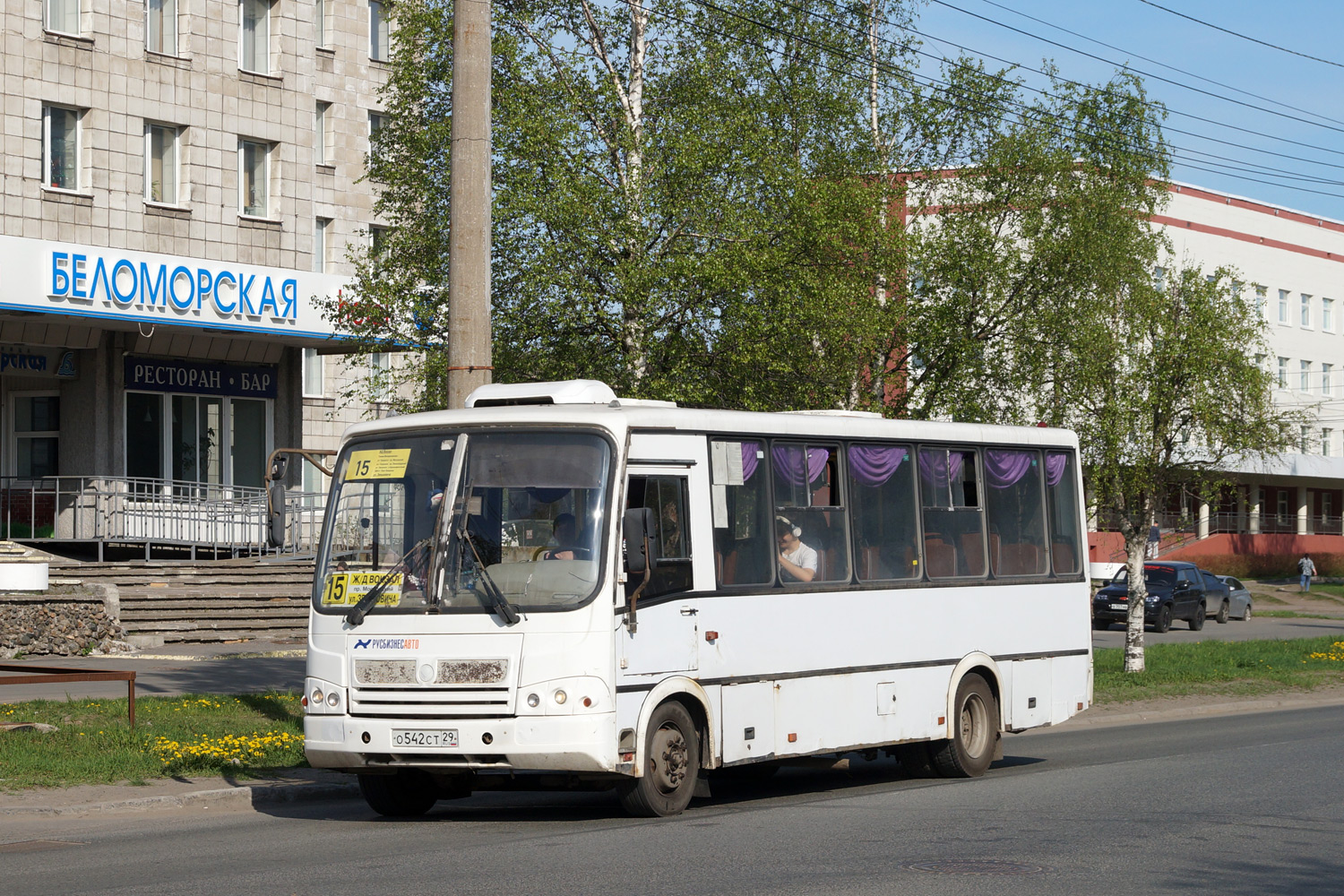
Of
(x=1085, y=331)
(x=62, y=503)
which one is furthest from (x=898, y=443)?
(x=62, y=503)

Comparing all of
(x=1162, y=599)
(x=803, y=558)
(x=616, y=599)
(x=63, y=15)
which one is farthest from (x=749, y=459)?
(x=1162, y=599)

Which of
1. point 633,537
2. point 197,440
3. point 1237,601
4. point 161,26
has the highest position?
point 161,26

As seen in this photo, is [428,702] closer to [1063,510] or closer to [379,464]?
[379,464]

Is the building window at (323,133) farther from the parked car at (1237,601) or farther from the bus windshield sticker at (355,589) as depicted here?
the bus windshield sticker at (355,589)

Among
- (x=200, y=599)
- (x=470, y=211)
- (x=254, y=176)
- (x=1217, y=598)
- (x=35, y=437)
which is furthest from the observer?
(x=1217, y=598)

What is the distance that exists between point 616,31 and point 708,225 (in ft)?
16.2

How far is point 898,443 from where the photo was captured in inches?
549

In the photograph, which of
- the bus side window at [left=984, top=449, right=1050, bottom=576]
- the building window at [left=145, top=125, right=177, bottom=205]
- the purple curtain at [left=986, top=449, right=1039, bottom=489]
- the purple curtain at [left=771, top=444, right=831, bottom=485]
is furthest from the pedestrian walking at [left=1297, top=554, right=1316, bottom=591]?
the purple curtain at [left=771, top=444, right=831, bottom=485]

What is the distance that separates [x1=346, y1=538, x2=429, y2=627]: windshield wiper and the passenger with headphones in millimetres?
2796

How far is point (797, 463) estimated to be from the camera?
12.9 meters

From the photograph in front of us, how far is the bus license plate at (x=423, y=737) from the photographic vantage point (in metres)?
10.7

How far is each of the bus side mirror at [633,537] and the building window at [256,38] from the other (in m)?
27.9

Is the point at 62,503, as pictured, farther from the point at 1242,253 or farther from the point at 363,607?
the point at 1242,253

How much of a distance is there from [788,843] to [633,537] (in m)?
2.20
